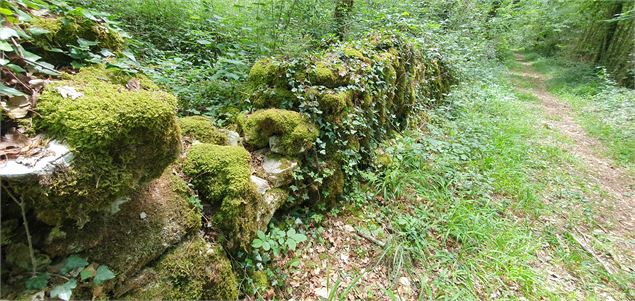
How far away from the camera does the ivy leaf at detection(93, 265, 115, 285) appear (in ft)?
5.04

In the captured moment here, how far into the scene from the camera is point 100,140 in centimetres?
148

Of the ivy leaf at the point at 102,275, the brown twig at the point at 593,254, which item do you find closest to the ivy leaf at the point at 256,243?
the ivy leaf at the point at 102,275

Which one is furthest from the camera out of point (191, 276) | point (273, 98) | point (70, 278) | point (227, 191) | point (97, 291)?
point (273, 98)

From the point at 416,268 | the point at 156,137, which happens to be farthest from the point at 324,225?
the point at 156,137

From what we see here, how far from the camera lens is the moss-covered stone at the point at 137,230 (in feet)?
5.13

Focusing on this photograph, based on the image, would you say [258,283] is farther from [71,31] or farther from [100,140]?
[71,31]

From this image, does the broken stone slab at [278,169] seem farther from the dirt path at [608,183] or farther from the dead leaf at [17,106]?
the dirt path at [608,183]

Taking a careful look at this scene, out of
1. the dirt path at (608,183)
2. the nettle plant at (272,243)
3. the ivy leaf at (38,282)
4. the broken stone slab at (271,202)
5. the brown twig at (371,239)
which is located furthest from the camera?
the dirt path at (608,183)

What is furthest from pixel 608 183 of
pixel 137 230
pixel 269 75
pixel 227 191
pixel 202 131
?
pixel 137 230

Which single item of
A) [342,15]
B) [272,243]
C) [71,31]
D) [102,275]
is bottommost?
[272,243]

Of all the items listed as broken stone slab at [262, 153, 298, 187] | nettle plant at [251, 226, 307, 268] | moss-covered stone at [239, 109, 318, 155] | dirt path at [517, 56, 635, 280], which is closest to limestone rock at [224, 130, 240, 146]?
moss-covered stone at [239, 109, 318, 155]

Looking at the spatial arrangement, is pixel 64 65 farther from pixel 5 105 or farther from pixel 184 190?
pixel 184 190

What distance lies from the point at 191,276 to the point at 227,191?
24.6 inches

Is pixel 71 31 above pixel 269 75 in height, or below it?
above
